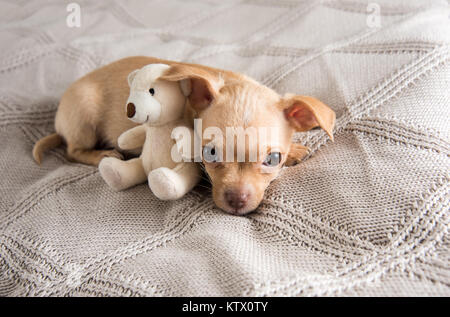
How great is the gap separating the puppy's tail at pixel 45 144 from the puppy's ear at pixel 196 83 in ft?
2.24

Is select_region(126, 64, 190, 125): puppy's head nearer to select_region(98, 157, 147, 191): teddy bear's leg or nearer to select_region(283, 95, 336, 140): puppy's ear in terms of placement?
select_region(98, 157, 147, 191): teddy bear's leg

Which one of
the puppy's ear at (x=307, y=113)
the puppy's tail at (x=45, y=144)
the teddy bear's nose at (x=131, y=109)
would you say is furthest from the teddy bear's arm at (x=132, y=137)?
the puppy's ear at (x=307, y=113)

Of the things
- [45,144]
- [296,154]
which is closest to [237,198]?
[296,154]

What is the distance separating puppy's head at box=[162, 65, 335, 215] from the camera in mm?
1106

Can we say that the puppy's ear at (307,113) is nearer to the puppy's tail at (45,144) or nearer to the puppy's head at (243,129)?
the puppy's head at (243,129)

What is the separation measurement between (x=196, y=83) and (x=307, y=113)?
351 mm

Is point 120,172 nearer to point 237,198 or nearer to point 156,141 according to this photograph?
point 156,141

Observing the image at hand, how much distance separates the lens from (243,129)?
3.60ft

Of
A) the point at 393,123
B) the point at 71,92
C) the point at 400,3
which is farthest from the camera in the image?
the point at 400,3

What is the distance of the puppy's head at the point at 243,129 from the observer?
1106 millimetres

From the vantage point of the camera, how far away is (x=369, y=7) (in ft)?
6.27

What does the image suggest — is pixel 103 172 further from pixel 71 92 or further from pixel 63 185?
pixel 71 92
